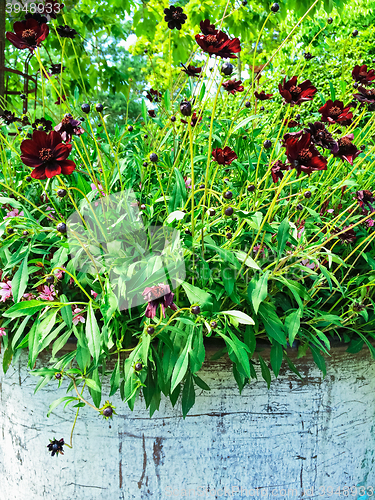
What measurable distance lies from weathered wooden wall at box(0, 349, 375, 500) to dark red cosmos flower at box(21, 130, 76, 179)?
0.74m

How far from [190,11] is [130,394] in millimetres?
3621

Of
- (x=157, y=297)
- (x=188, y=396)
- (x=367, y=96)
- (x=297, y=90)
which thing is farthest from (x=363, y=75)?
(x=188, y=396)

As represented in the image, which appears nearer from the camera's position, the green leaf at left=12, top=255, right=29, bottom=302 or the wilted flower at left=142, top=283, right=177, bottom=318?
the wilted flower at left=142, top=283, right=177, bottom=318

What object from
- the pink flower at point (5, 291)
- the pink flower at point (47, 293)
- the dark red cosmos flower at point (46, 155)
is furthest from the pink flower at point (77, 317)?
the dark red cosmos flower at point (46, 155)

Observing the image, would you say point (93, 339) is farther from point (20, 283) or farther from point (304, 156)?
point (304, 156)

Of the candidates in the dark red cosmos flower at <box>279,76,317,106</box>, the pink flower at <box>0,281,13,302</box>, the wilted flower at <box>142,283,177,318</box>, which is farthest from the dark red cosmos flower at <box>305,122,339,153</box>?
the pink flower at <box>0,281,13,302</box>

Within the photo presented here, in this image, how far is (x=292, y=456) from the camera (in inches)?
53.5

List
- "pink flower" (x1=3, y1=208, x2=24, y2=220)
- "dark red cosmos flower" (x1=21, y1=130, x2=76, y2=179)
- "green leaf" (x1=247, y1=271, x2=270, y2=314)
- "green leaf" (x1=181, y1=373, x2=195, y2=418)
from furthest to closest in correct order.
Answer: "pink flower" (x1=3, y1=208, x2=24, y2=220)
"green leaf" (x1=181, y1=373, x2=195, y2=418)
"green leaf" (x1=247, y1=271, x2=270, y2=314)
"dark red cosmos flower" (x1=21, y1=130, x2=76, y2=179)

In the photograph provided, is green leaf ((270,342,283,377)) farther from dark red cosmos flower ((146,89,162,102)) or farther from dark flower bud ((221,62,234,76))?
dark red cosmos flower ((146,89,162,102))

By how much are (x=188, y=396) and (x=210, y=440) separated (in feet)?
0.66

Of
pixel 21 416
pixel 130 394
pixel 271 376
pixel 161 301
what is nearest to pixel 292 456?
pixel 271 376

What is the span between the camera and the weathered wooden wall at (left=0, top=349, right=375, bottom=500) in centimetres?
130

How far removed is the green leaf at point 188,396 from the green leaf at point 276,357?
247mm

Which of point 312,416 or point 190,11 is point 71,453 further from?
point 190,11
